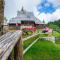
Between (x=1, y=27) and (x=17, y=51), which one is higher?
(x=1, y=27)

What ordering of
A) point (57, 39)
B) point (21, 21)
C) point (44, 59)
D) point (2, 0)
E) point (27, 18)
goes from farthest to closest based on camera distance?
point (27, 18) < point (21, 21) < point (57, 39) < point (44, 59) < point (2, 0)

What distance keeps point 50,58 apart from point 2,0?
396cm

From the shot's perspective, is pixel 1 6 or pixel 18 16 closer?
pixel 1 6

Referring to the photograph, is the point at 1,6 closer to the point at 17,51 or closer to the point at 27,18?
the point at 17,51

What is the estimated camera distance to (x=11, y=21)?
4238cm

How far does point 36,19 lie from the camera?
4591 cm

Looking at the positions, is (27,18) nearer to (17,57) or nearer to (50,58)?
(50,58)

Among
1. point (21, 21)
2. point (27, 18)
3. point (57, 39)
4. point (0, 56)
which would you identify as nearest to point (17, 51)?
point (0, 56)

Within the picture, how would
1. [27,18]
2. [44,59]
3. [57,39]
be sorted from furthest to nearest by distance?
[27,18] < [57,39] < [44,59]

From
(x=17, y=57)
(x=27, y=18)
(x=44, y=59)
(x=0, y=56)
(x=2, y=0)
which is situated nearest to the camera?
(x=0, y=56)

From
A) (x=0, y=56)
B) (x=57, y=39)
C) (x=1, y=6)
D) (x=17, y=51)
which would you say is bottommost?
(x=57, y=39)

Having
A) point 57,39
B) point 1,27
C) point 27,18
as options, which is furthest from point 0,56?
point 27,18

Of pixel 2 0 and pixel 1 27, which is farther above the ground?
pixel 2 0

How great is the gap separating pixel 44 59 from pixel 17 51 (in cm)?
414
